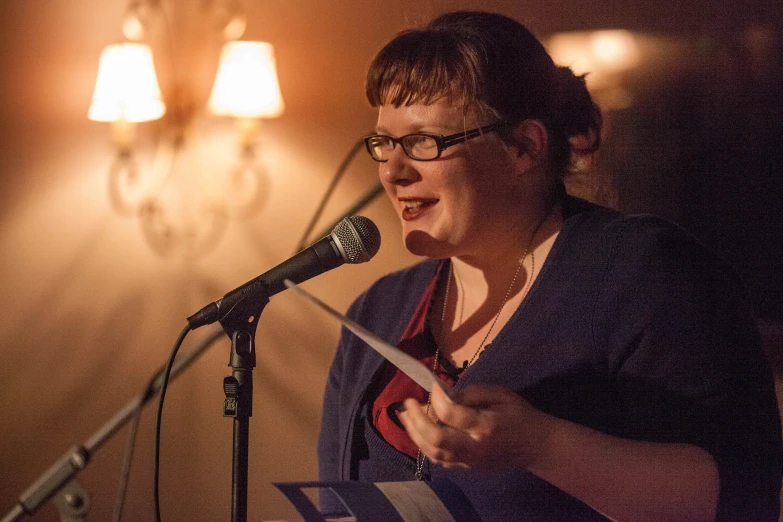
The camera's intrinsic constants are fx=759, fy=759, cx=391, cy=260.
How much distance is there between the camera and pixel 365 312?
160cm

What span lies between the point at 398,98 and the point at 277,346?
152cm

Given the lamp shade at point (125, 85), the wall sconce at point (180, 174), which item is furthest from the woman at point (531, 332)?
the lamp shade at point (125, 85)

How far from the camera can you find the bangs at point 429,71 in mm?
1300

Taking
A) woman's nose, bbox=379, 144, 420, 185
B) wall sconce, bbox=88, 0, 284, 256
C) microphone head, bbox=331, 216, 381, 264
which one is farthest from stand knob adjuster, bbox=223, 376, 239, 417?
wall sconce, bbox=88, 0, 284, 256

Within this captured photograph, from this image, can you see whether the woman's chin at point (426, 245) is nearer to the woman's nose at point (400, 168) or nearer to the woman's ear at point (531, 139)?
the woman's nose at point (400, 168)

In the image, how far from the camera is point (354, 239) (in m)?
1.10

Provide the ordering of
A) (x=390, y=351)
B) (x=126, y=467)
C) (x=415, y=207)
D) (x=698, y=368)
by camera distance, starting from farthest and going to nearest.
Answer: (x=126, y=467) < (x=415, y=207) < (x=698, y=368) < (x=390, y=351)

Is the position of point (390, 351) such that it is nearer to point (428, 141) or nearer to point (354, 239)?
point (354, 239)

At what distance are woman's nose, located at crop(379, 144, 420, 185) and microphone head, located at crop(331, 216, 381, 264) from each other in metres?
0.23

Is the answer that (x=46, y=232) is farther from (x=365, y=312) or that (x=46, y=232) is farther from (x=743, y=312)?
(x=743, y=312)

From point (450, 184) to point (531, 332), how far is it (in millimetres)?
287

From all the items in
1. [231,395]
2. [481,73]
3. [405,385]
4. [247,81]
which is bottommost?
[405,385]

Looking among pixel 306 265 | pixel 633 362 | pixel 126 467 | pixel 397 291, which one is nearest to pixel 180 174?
pixel 126 467

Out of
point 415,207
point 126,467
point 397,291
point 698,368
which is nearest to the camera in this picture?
point 698,368
